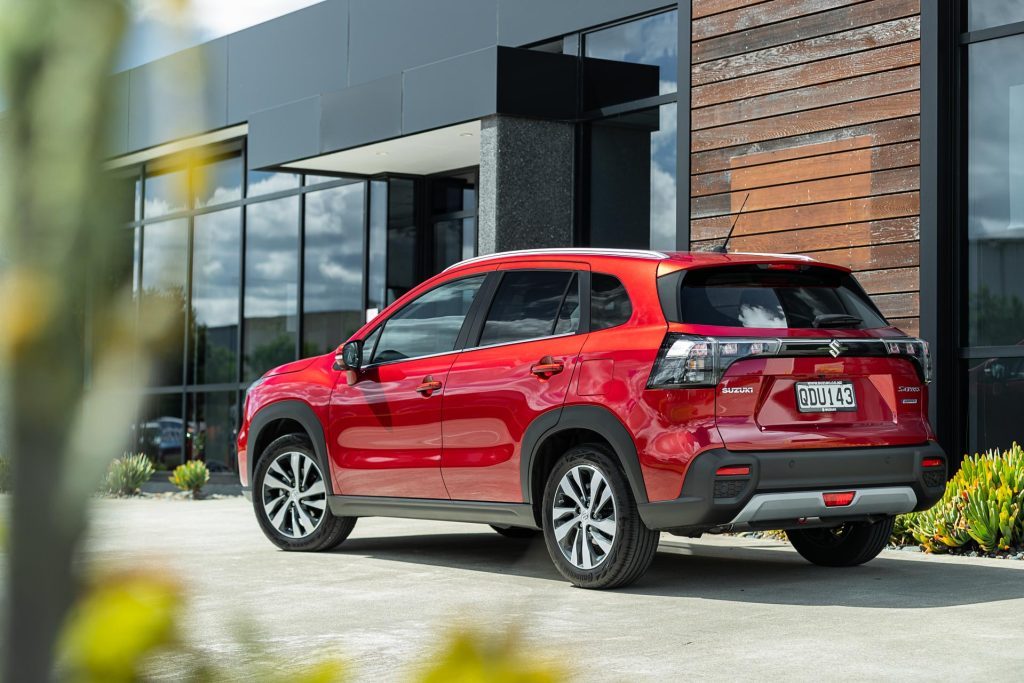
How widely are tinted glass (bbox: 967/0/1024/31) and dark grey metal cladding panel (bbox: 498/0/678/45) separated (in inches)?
118

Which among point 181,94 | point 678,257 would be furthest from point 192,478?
point 181,94

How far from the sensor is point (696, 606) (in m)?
6.17

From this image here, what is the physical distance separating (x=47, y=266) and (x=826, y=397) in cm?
610

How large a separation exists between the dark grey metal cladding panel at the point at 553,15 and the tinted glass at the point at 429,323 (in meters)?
5.19

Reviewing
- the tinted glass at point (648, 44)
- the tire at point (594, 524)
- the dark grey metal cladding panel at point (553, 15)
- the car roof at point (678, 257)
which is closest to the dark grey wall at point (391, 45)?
the dark grey metal cladding panel at point (553, 15)

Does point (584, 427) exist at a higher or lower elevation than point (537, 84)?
lower

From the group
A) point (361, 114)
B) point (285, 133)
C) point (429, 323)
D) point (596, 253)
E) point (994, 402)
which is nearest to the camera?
point (596, 253)

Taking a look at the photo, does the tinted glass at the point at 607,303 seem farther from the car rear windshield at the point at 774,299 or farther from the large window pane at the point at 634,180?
the large window pane at the point at 634,180

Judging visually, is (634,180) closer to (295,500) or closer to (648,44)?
(648,44)

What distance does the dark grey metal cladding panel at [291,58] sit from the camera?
16.2 meters

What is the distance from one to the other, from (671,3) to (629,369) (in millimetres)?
6444

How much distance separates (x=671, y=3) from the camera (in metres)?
12.0

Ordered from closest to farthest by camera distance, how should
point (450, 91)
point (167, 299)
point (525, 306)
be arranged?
1. point (167, 299)
2. point (525, 306)
3. point (450, 91)

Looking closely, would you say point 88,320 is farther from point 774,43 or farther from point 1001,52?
point 774,43
